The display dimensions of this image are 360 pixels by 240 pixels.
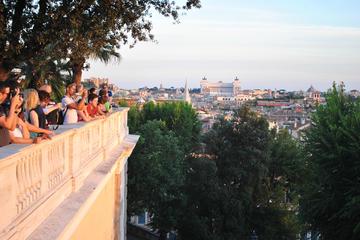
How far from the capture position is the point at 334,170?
58.6 ft

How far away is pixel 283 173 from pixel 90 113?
79.8 feet

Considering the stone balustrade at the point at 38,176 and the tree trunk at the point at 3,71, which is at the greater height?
the tree trunk at the point at 3,71

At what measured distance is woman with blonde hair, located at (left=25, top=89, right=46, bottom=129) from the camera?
238 inches

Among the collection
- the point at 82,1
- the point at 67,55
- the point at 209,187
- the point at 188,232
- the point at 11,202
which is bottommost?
the point at 188,232

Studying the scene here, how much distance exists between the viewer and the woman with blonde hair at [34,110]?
605 cm

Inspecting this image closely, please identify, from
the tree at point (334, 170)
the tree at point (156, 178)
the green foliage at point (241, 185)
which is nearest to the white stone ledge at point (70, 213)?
the tree at point (334, 170)

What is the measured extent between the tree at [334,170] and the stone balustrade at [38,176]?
416 inches

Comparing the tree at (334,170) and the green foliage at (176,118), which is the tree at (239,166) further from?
the tree at (334,170)

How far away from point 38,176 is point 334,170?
14282mm

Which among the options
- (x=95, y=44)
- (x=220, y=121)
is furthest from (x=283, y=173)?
(x=95, y=44)

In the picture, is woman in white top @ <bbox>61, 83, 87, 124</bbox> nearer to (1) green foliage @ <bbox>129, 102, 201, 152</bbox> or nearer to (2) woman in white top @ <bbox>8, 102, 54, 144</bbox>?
(2) woman in white top @ <bbox>8, 102, 54, 144</bbox>

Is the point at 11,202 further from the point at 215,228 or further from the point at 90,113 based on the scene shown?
the point at 215,228

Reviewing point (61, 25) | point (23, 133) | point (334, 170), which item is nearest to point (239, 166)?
point (334, 170)

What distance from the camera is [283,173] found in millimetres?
32969
